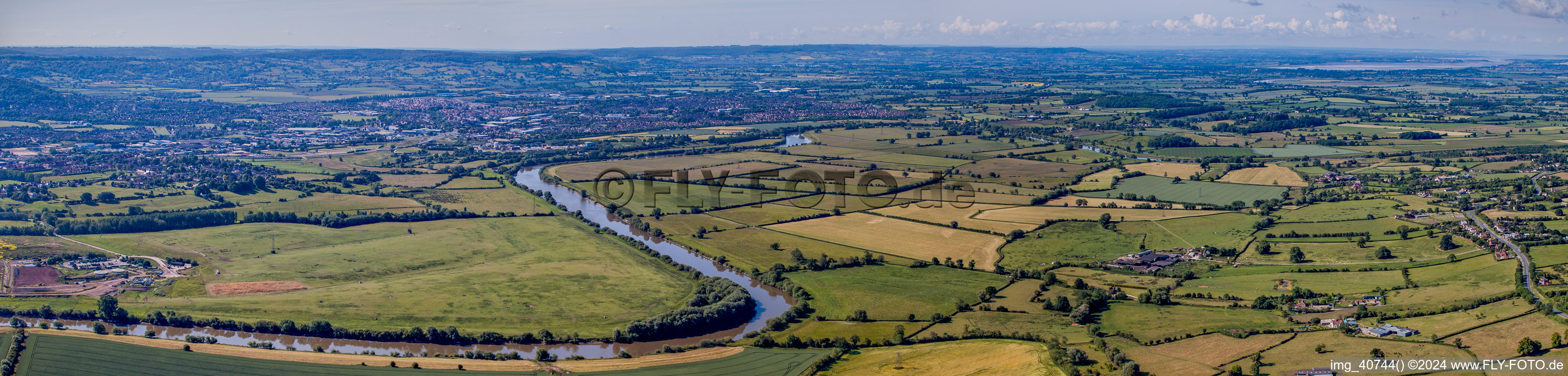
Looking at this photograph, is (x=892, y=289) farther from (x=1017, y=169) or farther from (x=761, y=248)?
(x=1017, y=169)

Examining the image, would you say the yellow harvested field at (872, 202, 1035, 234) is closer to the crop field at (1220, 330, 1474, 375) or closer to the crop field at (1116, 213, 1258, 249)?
the crop field at (1116, 213, 1258, 249)

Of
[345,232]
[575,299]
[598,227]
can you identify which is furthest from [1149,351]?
[345,232]

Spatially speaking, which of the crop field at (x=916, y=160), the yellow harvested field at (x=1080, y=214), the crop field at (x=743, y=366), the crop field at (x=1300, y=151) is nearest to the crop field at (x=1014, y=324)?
the crop field at (x=743, y=366)

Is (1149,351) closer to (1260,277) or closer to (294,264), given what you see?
(1260,277)

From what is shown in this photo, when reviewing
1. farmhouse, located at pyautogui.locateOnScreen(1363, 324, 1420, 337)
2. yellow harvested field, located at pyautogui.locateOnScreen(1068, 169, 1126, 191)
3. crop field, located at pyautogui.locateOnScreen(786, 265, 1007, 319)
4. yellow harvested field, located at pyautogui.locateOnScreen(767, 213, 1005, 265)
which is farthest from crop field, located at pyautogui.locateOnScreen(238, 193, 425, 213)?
farmhouse, located at pyautogui.locateOnScreen(1363, 324, 1420, 337)

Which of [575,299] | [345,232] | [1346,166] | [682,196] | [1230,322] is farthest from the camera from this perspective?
[1346,166]
